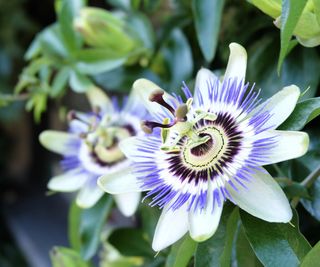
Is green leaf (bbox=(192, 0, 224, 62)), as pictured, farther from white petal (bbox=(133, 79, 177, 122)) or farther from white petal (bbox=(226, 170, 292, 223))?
white petal (bbox=(226, 170, 292, 223))

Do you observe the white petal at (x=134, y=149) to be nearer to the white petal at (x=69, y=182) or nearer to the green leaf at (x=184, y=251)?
the green leaf at (x=184, y=251)

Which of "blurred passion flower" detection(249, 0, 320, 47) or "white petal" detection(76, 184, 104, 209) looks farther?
"white petal" detection(76, 184, 104, 209)

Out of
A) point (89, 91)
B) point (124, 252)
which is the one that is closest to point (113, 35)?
point (89, 91)

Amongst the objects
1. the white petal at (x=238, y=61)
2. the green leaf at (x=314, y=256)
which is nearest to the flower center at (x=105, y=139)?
the white petal at (x=238, y=61)

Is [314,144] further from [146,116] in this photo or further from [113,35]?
[113,35]

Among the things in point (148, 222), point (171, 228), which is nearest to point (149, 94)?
point (171, 228)

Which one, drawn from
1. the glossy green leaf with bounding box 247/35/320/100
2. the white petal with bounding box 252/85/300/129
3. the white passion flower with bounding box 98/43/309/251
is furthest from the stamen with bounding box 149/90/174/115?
the glossy green leaf with bounding box 247/35/320/100

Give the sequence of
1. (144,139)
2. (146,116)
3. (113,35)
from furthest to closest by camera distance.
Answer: (113,35) < (146,116) < (144,139)
